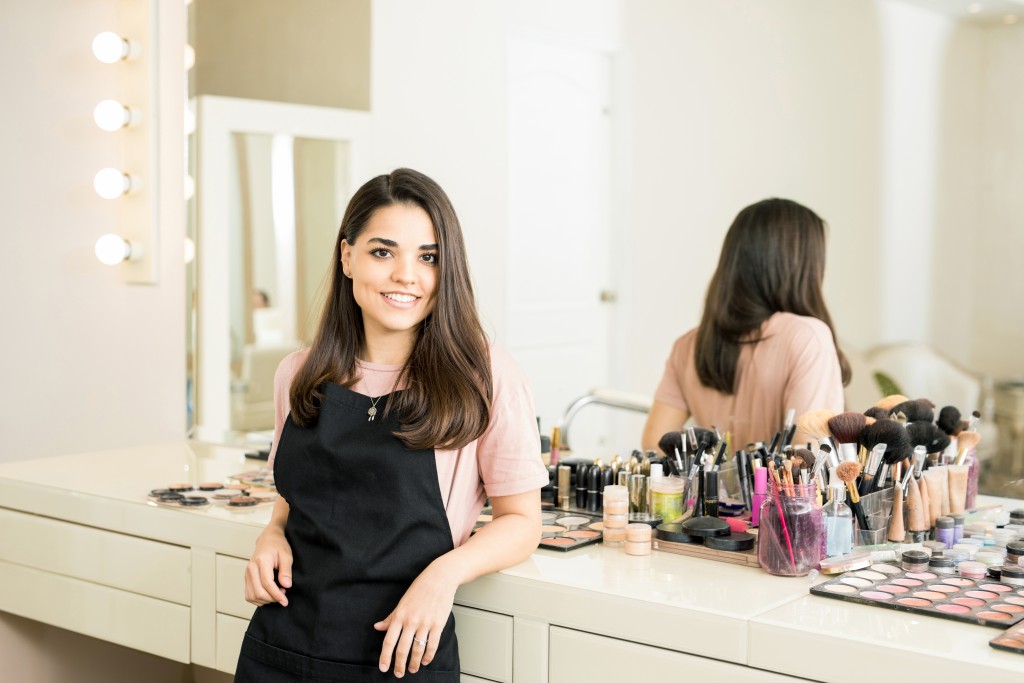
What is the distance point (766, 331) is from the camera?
1929mm

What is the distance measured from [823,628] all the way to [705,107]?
42.2 inches

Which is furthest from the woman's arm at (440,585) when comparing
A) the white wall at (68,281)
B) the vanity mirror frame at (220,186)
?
the white wall at (68,281)

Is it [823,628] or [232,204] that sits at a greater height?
[232,204]

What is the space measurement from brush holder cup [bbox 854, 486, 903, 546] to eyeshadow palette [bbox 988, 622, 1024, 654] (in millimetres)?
322

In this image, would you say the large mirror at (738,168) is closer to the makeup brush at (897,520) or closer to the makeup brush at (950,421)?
the makeup brush at (950,421)

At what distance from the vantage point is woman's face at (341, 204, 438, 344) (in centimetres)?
140

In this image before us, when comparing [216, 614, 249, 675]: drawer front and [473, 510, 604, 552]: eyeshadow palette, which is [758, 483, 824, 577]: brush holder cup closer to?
[473, 510, 604, 552]: eyeshadow palette

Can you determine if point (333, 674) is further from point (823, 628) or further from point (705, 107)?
point (705, 107)

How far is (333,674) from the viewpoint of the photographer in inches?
54.0

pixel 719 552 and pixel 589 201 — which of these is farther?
pixel 589 201

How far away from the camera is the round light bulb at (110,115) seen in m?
2.49

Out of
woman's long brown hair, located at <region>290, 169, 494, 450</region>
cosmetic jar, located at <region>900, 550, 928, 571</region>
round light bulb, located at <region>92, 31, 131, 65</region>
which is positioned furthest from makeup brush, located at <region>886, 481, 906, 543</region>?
round light bulb, located at <region>92, 31, 131, 65</region>

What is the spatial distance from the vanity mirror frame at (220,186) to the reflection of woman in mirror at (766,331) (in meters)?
0.93

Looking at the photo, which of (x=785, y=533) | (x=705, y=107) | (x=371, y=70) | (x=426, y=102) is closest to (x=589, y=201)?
(x=705, y=107)
